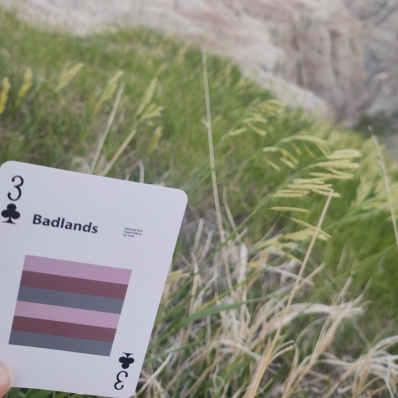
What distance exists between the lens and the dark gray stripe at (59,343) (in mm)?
573

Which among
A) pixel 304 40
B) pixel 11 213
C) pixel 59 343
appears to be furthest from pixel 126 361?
pixel 304 40

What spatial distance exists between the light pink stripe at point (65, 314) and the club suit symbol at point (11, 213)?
0.13 m

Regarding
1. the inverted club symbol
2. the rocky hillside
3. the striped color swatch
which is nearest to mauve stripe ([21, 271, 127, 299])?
the striped color swatch

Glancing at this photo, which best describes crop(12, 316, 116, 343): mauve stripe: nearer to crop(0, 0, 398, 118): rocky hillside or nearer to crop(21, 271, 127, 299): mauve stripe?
crop(21, 271, 127, 299): mauve stripe

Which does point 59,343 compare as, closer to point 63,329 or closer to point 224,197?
point 63,329

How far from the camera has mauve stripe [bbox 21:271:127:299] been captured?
0.55 metres

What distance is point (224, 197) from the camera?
0.77m

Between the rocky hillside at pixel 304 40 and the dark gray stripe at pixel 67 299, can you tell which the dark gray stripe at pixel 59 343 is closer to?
the dark gray stripe at pixel 67 299

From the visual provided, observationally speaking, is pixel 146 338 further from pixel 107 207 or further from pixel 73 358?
pixel 107 207

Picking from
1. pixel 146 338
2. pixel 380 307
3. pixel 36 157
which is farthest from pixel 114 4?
pixel 380 307

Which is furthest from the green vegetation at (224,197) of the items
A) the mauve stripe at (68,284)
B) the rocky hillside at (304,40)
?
the mauve stripe at (68,284)

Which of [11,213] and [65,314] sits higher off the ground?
[11,213]

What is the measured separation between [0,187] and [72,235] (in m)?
0.11

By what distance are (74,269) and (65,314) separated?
7 centimetres
